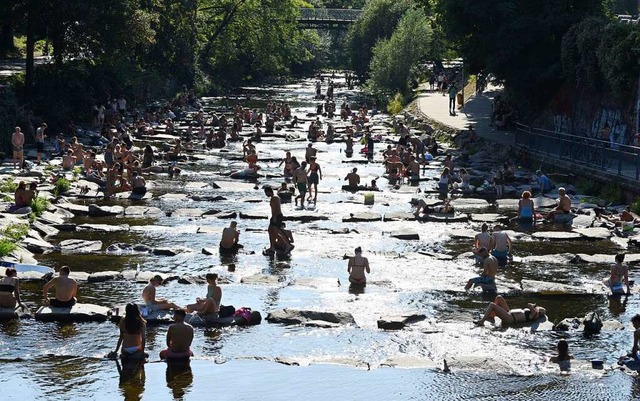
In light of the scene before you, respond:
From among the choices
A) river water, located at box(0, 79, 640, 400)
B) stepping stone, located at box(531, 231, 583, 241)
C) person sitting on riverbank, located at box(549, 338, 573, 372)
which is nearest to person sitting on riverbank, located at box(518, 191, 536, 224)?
stepping stone, located at box(531, 231, 583, 241)

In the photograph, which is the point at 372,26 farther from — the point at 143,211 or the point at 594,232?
the point at 594,232

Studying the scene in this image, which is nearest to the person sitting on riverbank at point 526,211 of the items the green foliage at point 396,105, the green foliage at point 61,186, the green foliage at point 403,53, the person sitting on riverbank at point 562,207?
the person sitting on riverbank at point 562,207

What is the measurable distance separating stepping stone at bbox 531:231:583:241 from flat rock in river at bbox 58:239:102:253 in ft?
41.6

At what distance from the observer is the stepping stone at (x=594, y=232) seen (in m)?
29.8

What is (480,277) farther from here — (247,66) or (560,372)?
(247,66)

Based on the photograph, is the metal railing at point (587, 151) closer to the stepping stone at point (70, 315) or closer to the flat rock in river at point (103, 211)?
the flat rock in river at point (103, 211)

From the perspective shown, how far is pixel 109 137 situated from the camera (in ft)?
159

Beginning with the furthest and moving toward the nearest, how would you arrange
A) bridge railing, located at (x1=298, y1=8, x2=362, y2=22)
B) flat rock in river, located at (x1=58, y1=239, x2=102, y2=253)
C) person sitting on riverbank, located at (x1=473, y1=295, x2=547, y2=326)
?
bridge railing, located at (x1=298, y1=8, x2=362, y2=22), flat rock in river, located at (x1=58, y1=239, x2=102, y2=253), person sitting on riverbank, located at (x1=473, y1=295, x2=547, y2=326)

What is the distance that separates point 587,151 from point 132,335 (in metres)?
22.9

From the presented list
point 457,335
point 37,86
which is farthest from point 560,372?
point 37,86

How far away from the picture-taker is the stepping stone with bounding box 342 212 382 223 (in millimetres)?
32438

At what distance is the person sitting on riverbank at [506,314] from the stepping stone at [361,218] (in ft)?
36.8

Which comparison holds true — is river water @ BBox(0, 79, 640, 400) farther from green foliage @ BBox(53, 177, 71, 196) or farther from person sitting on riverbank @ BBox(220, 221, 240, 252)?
green foliage @ BBox(53, 177, 71, 196)

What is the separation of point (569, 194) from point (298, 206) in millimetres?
9621
